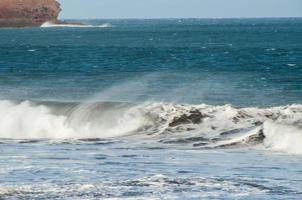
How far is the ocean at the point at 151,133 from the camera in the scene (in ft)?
59.7

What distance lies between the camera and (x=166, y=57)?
7338 cm

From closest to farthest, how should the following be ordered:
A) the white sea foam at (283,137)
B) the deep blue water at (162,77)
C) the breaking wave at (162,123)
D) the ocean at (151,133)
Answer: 1. the ocean at (151,133)
2. the white sea foam at (283,137)
3. the breaking wave at (162,123)
4. the deep blue water at (162,77)

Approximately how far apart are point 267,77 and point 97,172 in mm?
31224

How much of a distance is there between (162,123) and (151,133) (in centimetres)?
168

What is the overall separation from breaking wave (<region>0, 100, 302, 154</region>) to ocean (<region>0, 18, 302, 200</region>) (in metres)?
0.04

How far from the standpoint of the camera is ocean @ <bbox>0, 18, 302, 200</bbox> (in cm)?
1820

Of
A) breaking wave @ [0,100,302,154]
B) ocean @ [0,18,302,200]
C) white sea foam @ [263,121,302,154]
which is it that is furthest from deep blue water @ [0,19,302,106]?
white sea foam @ [263,121,302,154]

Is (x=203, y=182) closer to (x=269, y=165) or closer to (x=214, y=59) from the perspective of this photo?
(x=269, y=165)

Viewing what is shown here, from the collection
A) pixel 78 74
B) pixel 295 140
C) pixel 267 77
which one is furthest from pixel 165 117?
pixel 78 74

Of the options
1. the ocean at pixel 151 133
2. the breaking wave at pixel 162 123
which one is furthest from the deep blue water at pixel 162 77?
the breaking wave at pixel 162 123

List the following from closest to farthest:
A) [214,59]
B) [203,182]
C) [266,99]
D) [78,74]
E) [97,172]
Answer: [203,182] → [97,172] → [266,99] → [78,74] → [214,59]

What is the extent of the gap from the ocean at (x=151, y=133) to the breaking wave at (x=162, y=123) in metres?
0.04

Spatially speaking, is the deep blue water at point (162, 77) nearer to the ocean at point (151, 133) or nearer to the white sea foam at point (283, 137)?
the ocean at point (151, 133)

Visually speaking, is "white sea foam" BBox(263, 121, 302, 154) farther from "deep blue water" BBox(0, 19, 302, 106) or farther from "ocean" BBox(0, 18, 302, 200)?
"deep blue water" BBox(0, 19, 302, 106)
